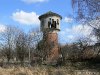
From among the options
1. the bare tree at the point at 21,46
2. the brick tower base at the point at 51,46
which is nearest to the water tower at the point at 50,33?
the brick tower base at the point at 51,46

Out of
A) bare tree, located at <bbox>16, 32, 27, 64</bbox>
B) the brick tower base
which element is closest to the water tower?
the brick tower base

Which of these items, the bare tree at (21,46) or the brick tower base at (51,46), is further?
the bare tree at (21,46)

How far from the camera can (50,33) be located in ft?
214

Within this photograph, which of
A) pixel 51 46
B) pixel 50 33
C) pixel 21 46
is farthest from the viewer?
pixel 21 46

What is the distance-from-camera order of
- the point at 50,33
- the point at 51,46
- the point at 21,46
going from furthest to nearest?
the point at 21,46
the point at 50,33
the point at 51,46

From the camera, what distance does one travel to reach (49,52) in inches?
2509

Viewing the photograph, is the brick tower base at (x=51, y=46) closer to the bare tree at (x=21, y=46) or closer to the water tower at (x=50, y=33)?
the water tower at (x=50, y=33)

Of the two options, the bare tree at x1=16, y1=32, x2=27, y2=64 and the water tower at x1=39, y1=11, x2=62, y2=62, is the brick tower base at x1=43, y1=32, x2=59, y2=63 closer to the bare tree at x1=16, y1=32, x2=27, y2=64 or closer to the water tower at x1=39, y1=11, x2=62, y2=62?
the water tower at x1=39, y1=11, x2=62, y2=62

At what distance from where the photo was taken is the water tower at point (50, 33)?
63312 millimetres

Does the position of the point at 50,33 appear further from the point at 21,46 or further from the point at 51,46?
the point at 21,46

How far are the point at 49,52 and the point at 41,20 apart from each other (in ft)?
29.1

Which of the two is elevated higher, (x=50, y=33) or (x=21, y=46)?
(x=50, y=33)

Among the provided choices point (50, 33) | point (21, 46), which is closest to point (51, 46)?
point (50, 33)

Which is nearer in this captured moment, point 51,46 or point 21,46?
point 51,46
